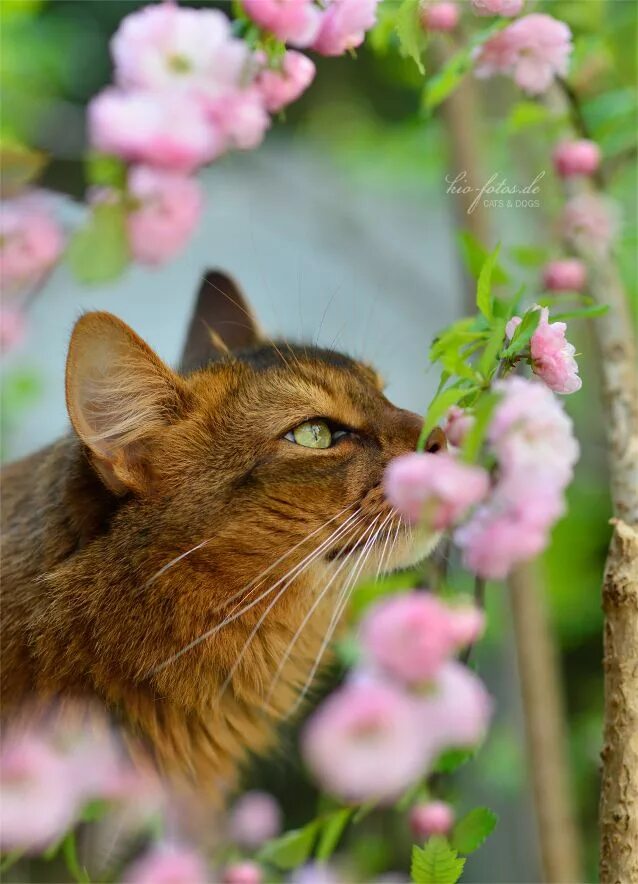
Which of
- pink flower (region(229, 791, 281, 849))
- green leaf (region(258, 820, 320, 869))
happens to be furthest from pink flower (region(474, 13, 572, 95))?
pink flower (region(229, 791, 281, 849))

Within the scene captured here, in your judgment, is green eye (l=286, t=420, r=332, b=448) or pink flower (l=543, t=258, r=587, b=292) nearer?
green eye (l=286, t=420, r=332, b=448)

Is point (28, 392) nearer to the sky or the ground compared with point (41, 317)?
nearer to the ground

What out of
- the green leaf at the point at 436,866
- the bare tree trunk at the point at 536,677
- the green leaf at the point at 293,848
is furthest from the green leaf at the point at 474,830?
the bare tree trunk at the point at 536,677

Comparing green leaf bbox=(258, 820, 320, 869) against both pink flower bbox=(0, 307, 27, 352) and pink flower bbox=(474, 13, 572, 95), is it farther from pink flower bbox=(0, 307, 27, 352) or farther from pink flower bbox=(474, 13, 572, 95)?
pink flower bbox=(474, 13, 572, 95)

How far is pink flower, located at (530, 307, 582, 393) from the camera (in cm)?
69

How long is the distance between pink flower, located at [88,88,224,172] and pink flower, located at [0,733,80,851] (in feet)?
1.87

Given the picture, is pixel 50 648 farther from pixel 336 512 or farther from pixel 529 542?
pixel 529 542

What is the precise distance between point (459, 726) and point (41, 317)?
157 centimetres

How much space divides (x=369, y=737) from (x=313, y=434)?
53 cm

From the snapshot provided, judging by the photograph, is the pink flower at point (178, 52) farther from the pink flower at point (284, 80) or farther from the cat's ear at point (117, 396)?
the cat's ear at point (117, 396)

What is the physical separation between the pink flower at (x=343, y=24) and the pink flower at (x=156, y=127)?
0.14 meters

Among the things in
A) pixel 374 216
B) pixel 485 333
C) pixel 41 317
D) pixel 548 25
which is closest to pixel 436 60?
pixel 548 25

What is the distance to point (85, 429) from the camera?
89cm

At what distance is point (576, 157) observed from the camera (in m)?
1.15
